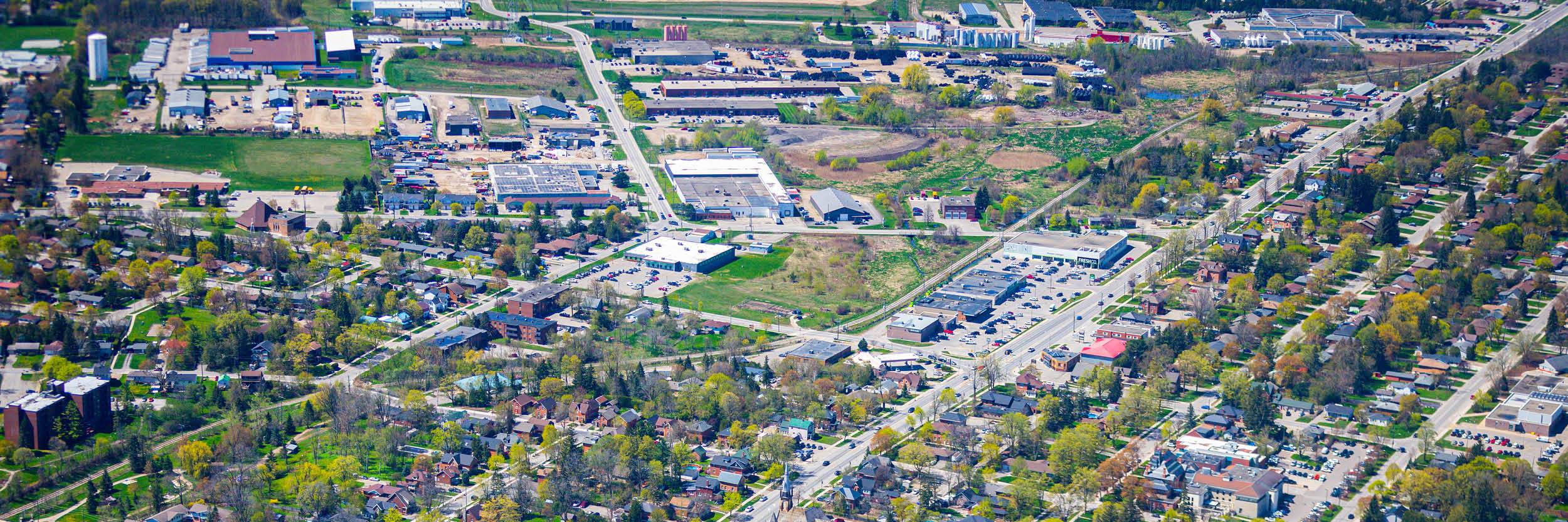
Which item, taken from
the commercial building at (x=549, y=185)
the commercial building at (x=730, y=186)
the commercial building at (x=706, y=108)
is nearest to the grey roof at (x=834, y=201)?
the commercial building at (x=730, y=186)

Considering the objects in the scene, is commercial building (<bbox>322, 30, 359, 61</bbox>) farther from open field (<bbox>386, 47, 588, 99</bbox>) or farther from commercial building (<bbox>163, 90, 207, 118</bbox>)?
commercial building (<bbox>163, 90, 207, 118</bbox>)

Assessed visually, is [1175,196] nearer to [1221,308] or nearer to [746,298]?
[1221,308]

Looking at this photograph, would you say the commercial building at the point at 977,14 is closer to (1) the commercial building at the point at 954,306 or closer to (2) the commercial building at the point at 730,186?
(2) the commercial building at the point at 730,186

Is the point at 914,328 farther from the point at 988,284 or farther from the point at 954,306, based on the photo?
the point at 988,284

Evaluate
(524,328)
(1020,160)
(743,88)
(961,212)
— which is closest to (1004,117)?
(1020,160)

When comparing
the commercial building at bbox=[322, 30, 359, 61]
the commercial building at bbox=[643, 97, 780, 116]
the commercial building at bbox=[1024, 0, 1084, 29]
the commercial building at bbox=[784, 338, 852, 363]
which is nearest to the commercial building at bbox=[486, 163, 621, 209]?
the commercial building at bbox=[643, 97, 780, 116]
